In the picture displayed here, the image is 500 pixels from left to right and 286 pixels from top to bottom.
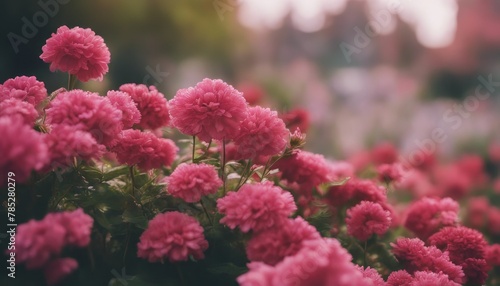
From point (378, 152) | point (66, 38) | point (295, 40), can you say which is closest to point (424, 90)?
point (295, 40)

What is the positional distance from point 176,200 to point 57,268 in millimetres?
391

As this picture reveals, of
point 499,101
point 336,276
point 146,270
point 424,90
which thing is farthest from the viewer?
point 424,90

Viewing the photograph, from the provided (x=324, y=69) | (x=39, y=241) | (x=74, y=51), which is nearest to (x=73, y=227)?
(x=39, y=241)

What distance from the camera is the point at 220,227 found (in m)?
1.19

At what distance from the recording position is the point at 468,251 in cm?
144

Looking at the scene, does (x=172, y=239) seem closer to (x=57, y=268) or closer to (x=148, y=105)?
(x=57, y=268)

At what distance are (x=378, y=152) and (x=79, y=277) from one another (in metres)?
1.85

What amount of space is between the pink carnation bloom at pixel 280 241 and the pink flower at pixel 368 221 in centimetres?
38

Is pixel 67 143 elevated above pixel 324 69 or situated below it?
below

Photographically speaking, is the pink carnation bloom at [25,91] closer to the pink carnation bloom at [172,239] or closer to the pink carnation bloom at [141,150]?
the pink carnation bloom at [141,150]

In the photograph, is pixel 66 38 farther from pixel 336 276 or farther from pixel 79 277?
pixel 336 276

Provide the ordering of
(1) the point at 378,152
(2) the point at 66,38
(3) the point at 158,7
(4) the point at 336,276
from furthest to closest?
(3) the point at 158,7, (1) the point at 378,152, (2) the point at 66,38, (4) the point at 336,276

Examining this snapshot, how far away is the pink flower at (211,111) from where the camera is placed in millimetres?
1169

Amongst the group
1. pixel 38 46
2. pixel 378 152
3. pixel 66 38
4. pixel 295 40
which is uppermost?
pixel 295 40
